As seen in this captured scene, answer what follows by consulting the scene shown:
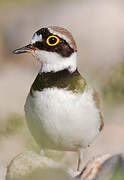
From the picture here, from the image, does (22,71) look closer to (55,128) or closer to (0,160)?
(0,160)

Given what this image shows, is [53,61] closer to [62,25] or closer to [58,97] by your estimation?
[58,97]

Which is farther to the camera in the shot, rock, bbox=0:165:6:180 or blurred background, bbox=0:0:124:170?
blurred background, bbox=0:0:124:170

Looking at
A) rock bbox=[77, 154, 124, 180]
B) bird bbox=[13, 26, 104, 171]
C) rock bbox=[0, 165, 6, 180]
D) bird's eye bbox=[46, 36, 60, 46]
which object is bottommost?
rock bbox=[0, 165, 6, 180]

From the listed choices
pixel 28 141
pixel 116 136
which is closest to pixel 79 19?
pixel 116 136

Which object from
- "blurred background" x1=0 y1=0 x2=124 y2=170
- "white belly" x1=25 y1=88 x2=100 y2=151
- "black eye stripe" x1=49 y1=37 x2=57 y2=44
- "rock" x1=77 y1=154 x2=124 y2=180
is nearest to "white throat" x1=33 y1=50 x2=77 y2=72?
"black eye stripe" x1=49 y1=37 x2=57 y2=44

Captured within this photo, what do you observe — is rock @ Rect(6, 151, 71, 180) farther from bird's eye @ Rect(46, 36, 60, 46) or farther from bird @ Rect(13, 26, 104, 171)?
bird's eye @ Rect(46, 36, 60, 46)
